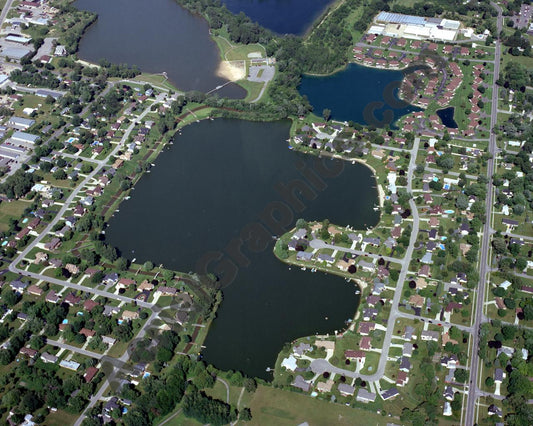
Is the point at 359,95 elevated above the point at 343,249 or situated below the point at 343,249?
above

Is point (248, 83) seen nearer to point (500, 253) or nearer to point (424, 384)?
point (500, 253)

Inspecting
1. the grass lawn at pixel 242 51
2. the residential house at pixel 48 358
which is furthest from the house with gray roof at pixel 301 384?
the grass lawn at pixel 242 51

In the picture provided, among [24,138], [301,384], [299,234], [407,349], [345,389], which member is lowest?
[301,384]

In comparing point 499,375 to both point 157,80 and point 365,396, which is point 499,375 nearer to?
point 365,396

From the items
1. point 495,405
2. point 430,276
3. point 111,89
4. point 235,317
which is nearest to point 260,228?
point 235,317

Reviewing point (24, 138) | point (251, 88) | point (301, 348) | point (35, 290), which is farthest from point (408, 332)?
point (24, 138)

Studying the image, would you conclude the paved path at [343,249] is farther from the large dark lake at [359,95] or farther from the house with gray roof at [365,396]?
the large dark lake at [359,95]

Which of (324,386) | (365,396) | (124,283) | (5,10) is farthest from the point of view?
(5,10)
